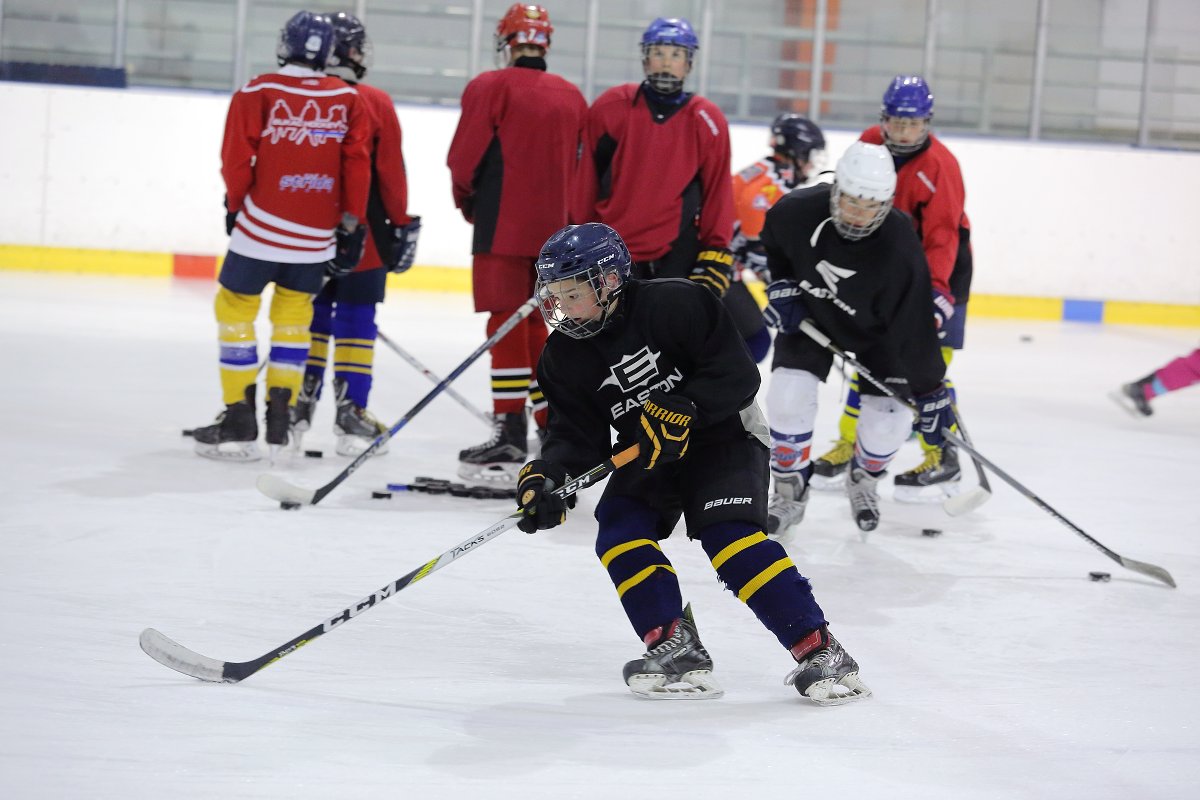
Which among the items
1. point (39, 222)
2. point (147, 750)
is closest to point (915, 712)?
point (147, 750)

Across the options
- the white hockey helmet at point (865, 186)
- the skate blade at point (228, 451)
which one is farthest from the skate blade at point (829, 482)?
the skate blade at point (228, 451)

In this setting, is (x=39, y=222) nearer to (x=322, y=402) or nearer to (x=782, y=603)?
(x=322, y=402)

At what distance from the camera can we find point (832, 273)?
11.7 feet

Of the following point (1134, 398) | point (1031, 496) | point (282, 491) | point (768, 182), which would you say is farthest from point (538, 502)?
point (1134, 398)

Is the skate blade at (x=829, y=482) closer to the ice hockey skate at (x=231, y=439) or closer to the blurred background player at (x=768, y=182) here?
the blurred background player at (x=768, y=182)

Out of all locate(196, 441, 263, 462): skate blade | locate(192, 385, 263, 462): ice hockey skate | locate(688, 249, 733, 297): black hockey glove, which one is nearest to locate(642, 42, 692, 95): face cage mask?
locate(688, 249, 733, 297): black hockey glove

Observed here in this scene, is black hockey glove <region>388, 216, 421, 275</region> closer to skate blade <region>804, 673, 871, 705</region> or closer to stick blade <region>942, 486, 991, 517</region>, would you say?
stick blade <region>942, 486, 991, 517</region>

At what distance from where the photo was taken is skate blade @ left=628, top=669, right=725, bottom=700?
244 centimetres

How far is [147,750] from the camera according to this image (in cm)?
207

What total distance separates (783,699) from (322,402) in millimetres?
3330

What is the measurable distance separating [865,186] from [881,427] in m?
0.70

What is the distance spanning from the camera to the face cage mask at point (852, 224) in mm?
3400

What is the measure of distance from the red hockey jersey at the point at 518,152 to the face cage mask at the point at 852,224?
1.06 metres

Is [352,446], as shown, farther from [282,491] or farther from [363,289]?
[282,491]
